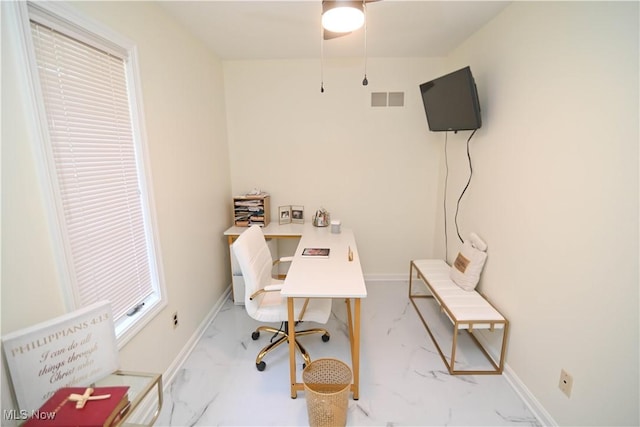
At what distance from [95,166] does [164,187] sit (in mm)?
546

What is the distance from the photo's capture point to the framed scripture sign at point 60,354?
0.98 m

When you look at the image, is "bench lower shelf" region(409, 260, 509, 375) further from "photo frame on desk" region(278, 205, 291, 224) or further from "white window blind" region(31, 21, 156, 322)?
"white window blind" region(31, 21, 156, 322)

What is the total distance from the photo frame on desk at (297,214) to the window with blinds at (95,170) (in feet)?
5.75

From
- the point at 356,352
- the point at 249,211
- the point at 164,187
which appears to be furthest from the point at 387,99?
the point at 356,352

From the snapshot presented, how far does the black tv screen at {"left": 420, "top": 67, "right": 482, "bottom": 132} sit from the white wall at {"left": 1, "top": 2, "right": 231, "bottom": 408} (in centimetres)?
203

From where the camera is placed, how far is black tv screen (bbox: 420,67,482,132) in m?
2.16

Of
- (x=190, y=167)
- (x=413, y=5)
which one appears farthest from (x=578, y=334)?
(x=190, y=167)

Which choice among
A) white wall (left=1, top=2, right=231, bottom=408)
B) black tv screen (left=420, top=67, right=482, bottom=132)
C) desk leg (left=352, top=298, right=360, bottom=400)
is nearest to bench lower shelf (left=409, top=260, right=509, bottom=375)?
desk leg (left=352, top=298, right=360, bottom=400)

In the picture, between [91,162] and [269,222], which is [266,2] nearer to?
[91,162]

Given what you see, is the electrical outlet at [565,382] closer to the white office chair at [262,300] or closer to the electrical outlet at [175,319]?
the white office chair at [262,300]

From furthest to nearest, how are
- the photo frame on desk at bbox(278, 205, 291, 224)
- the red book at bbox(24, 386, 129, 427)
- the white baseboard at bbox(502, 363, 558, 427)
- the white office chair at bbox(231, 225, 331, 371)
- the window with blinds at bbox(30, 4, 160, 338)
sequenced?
the photo frame on desk at bbox(278, 205, 291, 224)
the white office chair at bbox(231, 225, 331, 371)
the white baseboard at bbox(502, 363, 558, 427)
the window with blinds at bbox(30, 4, 160, 338)
the red book at bbox(24, 386, 129, 427)

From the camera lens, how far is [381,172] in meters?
3.33

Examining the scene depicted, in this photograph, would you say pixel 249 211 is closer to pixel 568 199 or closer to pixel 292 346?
pixel 292 346

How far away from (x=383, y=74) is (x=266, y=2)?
1.60 m
